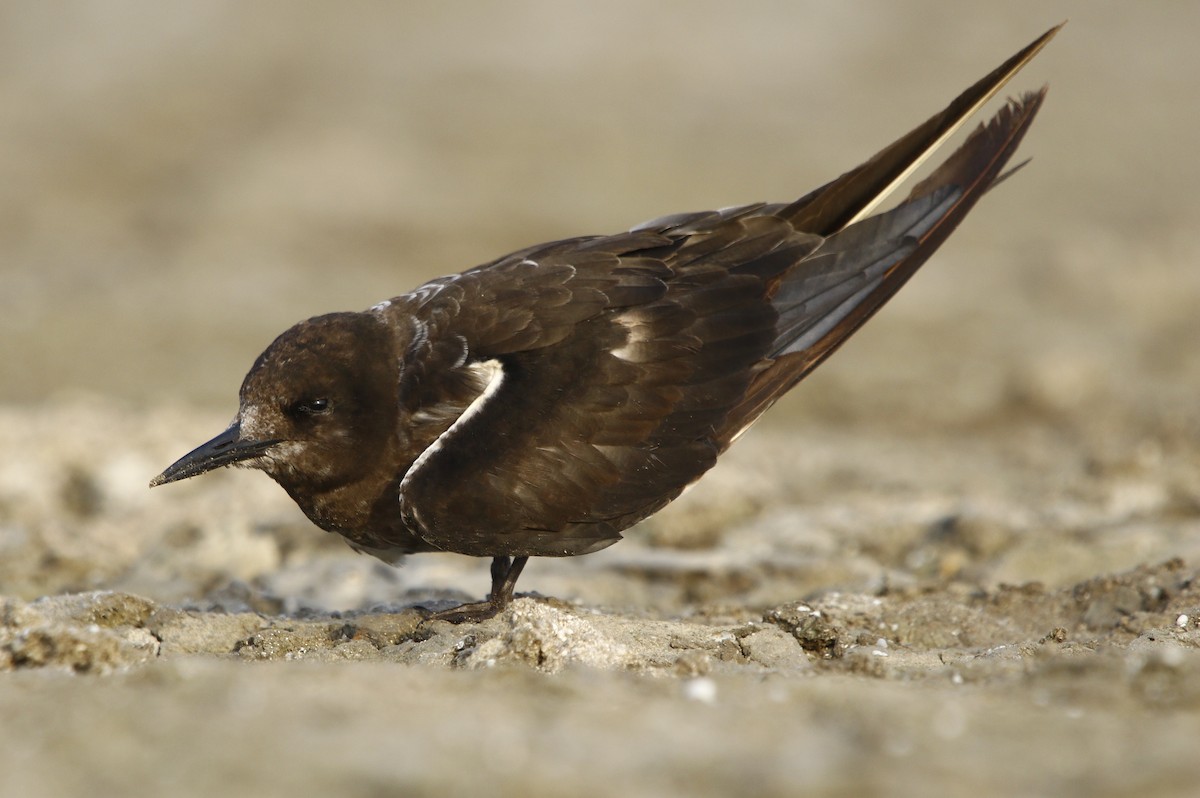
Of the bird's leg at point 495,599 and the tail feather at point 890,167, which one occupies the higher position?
the tail feather at point 890,167

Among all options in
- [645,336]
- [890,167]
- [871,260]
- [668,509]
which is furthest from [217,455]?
[668,509]

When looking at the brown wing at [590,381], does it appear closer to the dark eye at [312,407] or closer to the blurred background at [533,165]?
the dark eye at [312,407]

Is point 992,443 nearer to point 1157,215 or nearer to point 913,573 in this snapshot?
point 913,573

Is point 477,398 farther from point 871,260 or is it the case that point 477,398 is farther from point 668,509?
point 668,509

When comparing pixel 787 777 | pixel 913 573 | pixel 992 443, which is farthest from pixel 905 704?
pixel 992 443

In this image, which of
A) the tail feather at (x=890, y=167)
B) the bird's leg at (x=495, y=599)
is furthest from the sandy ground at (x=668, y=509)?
the tail feather at (x=890, y=167)

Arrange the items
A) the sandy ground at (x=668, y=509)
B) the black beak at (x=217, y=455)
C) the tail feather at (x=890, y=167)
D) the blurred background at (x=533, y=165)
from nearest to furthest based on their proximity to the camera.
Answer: the sandy ground at (x=668, y=509)
the black beak at (x=217, y=455)
the tail feather at (x=890, y=167)
the blurred background at (x=533, y=165)

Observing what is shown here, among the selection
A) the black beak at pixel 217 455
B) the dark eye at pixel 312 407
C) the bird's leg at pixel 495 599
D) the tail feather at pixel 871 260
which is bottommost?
the bird's leg at pixel 495 599
